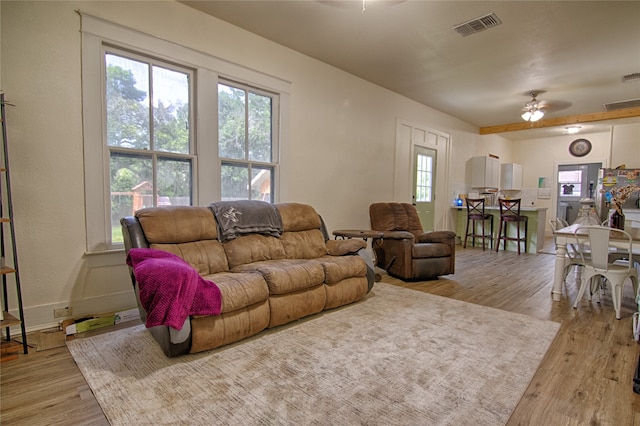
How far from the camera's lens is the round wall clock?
8508 mm

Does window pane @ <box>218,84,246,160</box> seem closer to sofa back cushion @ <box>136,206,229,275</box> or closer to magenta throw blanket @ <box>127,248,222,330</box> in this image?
sofa back cushion @ <box>136,206,229,275</box>

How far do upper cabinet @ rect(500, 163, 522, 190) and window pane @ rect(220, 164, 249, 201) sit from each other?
322 inches

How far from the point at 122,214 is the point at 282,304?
5.55 ft

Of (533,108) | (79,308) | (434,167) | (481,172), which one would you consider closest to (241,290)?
(79,308)

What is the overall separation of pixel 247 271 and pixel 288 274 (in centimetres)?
35

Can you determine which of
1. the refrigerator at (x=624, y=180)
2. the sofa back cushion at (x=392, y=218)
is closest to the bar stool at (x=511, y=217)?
the refrigerator at (x=624, y=180)

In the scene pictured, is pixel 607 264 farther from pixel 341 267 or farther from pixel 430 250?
pixel 341 267

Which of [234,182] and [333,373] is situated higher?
[234,182]

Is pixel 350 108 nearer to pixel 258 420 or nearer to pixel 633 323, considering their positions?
pixel 633 323

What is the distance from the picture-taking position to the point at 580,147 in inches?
340

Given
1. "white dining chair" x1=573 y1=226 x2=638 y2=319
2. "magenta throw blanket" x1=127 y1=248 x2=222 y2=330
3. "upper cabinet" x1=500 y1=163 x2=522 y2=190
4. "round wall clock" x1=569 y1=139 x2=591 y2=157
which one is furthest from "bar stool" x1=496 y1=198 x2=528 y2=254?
"magenta throw blanket" x1=127 y1=248 x2=222 y2=330

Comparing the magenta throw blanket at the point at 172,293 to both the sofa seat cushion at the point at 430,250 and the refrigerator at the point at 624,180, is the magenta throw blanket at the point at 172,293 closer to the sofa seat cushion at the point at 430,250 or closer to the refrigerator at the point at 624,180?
the sofa seat cushion at the point at 430,250

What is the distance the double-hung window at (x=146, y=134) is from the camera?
280 cm

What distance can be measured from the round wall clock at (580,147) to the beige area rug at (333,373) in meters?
8.17
